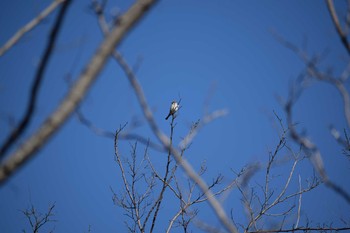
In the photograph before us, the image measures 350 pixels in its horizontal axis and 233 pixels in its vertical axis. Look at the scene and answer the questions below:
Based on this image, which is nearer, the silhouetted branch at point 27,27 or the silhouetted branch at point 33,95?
the silhouetted branch at point 33,95

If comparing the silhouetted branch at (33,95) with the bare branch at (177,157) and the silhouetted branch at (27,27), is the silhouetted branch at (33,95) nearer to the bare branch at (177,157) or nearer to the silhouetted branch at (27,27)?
the bare branch at (177,157)

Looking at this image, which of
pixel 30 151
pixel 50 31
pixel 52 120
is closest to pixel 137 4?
pixel 50 31

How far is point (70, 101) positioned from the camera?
30.1 inches

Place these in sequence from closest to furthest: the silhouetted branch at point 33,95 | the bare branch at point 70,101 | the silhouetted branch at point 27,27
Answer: the bare branch at point 70,101 → the silhouetted branch at point 33,95 → the silhouetted branch at point 27,27

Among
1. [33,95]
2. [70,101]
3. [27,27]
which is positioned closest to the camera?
[70,101]

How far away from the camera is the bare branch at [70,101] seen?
2.40ft

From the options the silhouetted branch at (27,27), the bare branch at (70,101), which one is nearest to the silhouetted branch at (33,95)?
the bare branch at (70,101)

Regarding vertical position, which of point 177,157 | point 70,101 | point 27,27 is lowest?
point 177,157

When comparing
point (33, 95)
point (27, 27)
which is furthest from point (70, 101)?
point (27, 27)

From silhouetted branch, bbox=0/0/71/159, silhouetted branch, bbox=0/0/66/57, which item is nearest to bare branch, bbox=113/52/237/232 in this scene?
silhouetted branch, bbox=0/0/71/159

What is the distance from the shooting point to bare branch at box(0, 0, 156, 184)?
731 millimetres

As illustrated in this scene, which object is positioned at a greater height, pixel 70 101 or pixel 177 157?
pixel 70 101

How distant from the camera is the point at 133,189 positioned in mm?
5328

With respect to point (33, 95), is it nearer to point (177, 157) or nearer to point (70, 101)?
point (70, 101)
